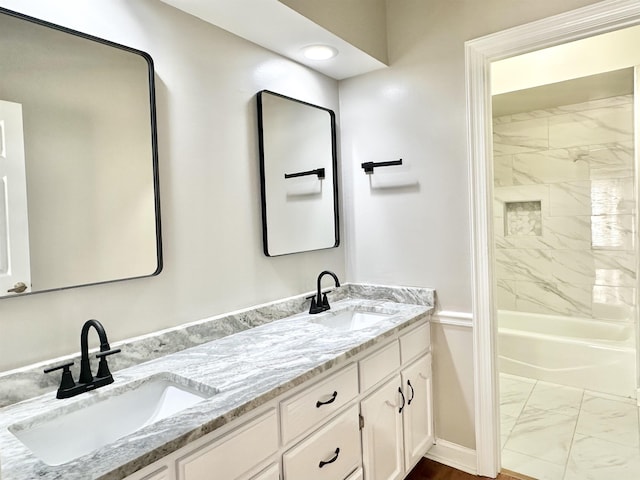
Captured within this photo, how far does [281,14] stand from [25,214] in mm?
1241

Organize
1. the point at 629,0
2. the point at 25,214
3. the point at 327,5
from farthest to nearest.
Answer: the point at 327,5
the point at 629,0
the point at 25,214

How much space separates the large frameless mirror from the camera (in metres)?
1.20

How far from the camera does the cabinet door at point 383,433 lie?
169 cm

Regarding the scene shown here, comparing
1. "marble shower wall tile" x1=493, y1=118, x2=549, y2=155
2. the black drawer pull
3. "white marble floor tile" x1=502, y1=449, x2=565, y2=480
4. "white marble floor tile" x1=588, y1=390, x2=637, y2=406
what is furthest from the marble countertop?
"marble shower wall tile" x1=493, y1=118, x2=549, y2=155

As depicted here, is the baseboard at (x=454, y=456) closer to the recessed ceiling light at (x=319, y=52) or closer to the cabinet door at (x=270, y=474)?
the cabinet door at (x=270, y=474)

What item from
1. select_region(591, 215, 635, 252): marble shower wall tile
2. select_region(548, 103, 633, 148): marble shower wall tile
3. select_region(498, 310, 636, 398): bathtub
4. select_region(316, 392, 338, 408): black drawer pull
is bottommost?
select_region(498, 310, 636, 398): bathtub

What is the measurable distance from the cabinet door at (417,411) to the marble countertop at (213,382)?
0.29 metres

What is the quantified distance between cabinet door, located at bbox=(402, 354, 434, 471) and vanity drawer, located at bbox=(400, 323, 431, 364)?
0.05 m

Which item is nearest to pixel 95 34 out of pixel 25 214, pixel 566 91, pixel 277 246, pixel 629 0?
pixel 25 214

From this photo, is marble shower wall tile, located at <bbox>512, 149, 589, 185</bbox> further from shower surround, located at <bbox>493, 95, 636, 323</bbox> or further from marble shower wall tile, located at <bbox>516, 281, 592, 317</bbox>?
marble shower wall tile, located at <bbox>516, 281, 592, 317</bbox>

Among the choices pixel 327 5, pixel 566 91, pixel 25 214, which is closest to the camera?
pixel 25 214

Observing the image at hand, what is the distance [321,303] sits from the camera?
2.21 m

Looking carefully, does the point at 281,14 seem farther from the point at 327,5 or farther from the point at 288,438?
the point at 288,438

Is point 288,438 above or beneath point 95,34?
beneath
